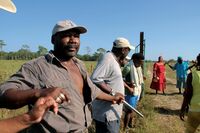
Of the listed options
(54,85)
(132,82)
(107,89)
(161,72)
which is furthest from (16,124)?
(161,72)

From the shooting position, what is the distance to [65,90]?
A: 3133mm

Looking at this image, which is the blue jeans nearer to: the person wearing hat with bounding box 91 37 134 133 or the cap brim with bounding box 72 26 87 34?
the person wearing hat with bounding box 91 37 134 133

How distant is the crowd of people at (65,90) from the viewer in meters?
2.14

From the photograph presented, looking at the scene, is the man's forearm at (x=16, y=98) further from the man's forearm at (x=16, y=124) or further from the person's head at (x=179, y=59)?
the person's head at (x=179, y=59)

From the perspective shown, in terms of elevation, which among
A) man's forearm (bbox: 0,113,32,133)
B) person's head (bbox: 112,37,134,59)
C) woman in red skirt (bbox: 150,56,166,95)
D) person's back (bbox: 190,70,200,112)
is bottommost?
woman in red skirt (bbox: 150,56,166,95)

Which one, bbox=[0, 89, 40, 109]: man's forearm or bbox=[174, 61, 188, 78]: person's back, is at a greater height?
bbox=[0, 89, 40, 109]: man's forearm

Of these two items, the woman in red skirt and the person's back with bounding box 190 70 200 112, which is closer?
the person's back with bounding box 190 70 200 112

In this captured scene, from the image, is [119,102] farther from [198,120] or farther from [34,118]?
[34,118]

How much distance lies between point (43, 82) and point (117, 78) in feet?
6.15

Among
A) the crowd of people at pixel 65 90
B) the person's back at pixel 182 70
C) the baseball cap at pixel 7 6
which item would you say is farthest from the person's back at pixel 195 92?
the person's back at pixel 182 70

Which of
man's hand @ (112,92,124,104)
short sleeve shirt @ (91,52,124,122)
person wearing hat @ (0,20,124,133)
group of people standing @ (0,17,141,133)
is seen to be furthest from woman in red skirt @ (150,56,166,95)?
person wearing hat @ (0,20,124,133)

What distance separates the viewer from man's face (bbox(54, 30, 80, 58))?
3381mm

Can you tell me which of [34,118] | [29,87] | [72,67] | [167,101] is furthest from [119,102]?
[167,101]

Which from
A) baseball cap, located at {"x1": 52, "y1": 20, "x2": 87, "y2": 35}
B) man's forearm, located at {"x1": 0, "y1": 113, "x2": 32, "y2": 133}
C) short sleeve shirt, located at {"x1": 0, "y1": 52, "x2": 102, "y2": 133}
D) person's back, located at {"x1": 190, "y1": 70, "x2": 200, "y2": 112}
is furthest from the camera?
person's back, located at {"x1": 190, "y1": 70, "x2": 200, "y2": 112}
